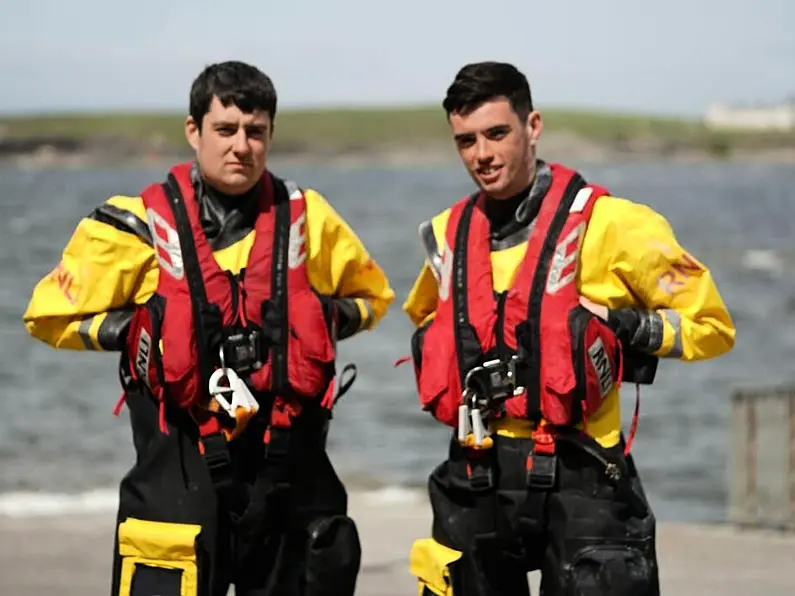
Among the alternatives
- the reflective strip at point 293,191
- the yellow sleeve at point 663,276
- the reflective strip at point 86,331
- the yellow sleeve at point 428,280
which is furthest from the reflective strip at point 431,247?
the reflective strip at point 86,331

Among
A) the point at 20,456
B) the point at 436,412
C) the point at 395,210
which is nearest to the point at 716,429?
the point at 20,456

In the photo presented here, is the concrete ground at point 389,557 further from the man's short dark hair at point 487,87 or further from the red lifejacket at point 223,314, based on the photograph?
the man's short dark hair at point 487,87

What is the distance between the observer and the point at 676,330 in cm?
535

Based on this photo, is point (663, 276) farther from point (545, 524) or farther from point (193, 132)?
point (193, 132)

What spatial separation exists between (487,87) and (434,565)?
4.53 ft

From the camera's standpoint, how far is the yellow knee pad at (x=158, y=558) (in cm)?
548

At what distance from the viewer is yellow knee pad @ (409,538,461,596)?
17.9 feet

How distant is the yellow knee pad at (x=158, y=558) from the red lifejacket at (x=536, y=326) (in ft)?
2.65

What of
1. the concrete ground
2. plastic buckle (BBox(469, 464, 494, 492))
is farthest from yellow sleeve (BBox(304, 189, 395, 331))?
the concrete ground

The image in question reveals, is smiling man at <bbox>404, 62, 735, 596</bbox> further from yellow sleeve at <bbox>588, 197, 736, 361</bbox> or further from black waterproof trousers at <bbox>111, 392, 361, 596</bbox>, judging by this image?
black waterproof trousers at <bbox>111, 392, 361, 596</bbox>

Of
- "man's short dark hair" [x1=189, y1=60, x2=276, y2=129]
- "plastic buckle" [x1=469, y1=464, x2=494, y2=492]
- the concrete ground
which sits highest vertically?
"man's short dark hair" [x1=189, y1=60, x2=276, y2=129]

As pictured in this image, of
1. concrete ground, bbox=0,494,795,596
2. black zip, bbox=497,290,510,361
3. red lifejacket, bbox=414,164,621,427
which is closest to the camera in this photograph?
red lifejacket, bbox=414,164,621,427

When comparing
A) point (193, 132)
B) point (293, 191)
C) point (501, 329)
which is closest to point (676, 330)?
point (501, 329)

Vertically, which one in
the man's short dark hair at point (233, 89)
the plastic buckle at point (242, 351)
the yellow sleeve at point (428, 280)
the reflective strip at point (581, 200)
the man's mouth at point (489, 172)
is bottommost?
the plastic buckle at point (242, 351)
